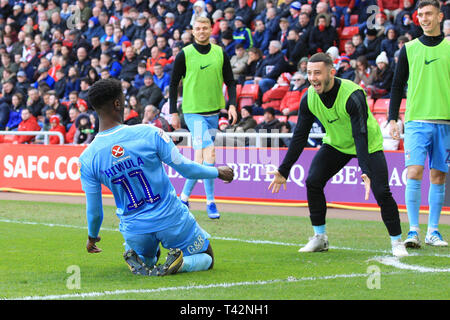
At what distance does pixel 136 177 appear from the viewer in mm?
5977

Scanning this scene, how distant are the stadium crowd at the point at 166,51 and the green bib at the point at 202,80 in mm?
3578

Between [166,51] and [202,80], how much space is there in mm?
9734

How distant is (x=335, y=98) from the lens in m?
7.31

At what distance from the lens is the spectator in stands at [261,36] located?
1855 cm

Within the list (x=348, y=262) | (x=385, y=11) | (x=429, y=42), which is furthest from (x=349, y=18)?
(x=348, y=262)

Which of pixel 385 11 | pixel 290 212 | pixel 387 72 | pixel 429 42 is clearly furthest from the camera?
pixel 385 11

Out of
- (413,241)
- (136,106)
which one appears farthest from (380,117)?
(413,241)

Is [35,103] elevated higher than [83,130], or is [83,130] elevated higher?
[35,103]

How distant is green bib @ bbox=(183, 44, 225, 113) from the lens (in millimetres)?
10727

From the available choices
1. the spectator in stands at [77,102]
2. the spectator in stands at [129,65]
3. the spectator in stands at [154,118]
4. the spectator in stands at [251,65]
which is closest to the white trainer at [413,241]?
the spectator in stands at [154,118]

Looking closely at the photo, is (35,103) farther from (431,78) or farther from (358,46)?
(431,78)

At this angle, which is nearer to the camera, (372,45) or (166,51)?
(372,45)

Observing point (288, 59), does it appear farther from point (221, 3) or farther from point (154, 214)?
point (154, 214)

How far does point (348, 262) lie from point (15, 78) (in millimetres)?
18618
